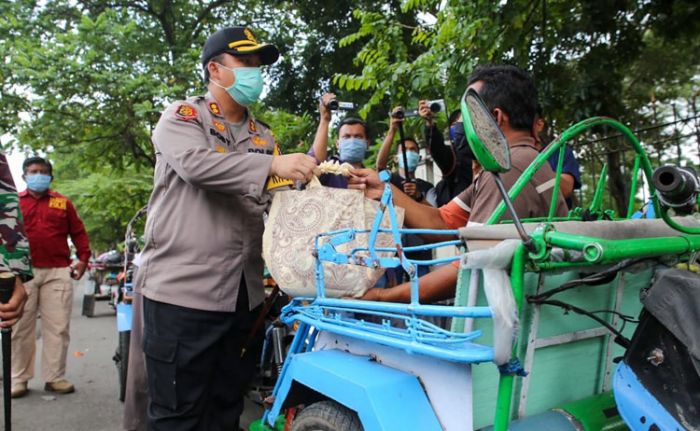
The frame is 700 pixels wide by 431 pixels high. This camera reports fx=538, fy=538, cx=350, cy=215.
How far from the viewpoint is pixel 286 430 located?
6.81ft

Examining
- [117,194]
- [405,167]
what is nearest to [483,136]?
[405,167]

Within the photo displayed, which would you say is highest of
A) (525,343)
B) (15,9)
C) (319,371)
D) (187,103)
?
(15,9)

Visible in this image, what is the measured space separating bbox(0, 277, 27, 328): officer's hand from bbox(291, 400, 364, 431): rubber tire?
139 cm

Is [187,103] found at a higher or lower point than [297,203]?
higher

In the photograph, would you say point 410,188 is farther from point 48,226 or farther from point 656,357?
point 48,226

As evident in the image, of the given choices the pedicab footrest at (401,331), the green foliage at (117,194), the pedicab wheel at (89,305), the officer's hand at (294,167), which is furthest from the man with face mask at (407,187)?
the pedicab wheel at (89,305)

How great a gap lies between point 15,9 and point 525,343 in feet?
38.6

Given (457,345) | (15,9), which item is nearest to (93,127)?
(15,9)

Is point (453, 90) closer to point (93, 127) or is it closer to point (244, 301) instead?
point (244, 301)

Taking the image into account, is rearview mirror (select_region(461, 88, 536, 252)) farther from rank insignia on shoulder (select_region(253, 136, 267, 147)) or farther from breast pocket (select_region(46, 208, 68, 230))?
breast pocket (select_region(46, 208, 68, 230))

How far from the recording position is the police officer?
206 centimetres

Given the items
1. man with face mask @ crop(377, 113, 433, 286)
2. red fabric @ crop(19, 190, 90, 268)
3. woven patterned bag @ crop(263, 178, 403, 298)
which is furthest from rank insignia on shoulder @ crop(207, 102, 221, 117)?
red fabric @ crop(19, 190, 90, 268)

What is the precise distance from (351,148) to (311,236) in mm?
2094

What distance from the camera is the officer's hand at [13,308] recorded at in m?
2.35
